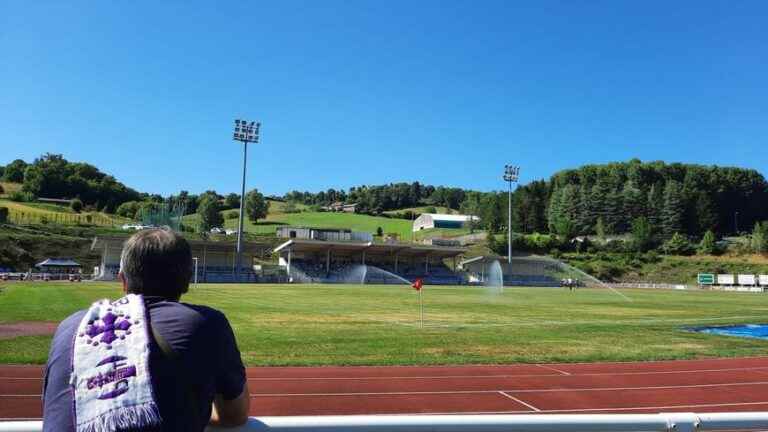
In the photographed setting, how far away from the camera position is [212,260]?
308ft

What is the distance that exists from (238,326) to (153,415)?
20314 mm

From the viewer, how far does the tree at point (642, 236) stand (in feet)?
419

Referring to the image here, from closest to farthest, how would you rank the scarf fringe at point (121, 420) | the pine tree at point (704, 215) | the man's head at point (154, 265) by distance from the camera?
the scarf fringe at point (121, 420) < the man's head at point (154, 265) < the pine tree at point (704, 215)

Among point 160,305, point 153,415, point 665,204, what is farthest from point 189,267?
point 665,204

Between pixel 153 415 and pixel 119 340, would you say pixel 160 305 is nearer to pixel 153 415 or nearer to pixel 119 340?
pixel 119 340

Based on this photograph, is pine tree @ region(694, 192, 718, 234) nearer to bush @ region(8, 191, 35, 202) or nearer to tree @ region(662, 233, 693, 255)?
tree @ region(662, 233, 693, 255)

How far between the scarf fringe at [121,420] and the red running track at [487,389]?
676cm

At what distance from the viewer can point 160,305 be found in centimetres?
265

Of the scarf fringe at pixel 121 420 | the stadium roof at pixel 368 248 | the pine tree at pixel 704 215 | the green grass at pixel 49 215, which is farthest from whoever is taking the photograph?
the pine tree at pixel 704 215

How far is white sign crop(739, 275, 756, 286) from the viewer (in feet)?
314

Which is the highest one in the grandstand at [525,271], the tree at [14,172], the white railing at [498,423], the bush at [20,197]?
the tree at [14,172]

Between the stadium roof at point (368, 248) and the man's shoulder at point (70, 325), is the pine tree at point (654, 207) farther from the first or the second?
the man's shoulder at point (70, 325)

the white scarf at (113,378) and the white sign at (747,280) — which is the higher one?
the white scarf at (113,378)

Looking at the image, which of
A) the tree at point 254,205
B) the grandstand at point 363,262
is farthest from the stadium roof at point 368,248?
the tree at point 254,205
